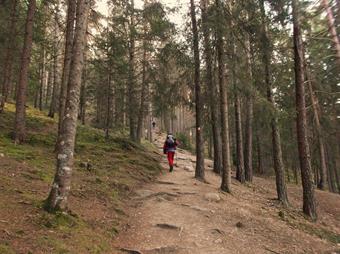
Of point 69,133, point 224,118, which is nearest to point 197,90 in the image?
point 224,118

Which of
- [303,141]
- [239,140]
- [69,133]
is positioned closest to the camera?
[69,133]

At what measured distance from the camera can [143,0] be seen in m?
25.2

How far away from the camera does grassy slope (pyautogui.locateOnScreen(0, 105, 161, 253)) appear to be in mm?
6062

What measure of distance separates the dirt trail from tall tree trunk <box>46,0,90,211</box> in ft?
5.41

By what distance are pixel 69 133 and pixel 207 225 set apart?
15.0 ft

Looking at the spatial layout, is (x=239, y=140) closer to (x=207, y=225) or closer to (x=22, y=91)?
(x=207, y=225)

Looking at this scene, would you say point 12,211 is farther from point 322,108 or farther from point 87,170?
point 322,108

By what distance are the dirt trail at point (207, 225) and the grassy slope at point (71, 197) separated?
70 cm

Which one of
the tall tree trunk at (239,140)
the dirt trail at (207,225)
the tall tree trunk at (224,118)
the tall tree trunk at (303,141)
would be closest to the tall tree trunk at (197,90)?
the tall tree trunk at (224,118)

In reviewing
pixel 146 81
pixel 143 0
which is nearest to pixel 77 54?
pixel 146 81

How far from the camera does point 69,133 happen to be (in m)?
7.12

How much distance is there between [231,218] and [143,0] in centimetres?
1974

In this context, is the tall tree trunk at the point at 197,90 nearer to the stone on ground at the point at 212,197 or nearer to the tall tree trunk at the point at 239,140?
the stone on ground at the point at 212,197

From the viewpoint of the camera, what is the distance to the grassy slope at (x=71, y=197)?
6.06 metres
